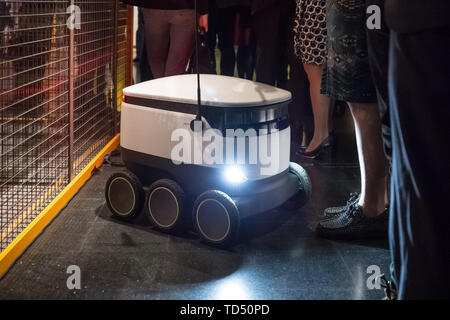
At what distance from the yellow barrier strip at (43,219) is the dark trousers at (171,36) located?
679 millimetres

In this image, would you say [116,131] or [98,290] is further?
[116,131]

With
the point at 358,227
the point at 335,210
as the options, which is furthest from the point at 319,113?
the point at 358,227

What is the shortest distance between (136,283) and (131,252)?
253 mm

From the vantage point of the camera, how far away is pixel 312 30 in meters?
3.19

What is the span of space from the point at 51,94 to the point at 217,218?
1152mm

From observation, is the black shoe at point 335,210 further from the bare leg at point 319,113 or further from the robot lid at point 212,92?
the bare leg at point 319,113

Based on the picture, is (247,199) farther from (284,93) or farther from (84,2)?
(84,2)

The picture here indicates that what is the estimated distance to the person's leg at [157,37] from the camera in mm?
3309

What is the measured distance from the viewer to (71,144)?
2539mm

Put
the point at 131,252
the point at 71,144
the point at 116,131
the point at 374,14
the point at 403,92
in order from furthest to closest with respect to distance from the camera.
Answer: the point at 116,131 < the point at 71,144 < the point at 131,252 < the point at 374,14 < the point at 403,92

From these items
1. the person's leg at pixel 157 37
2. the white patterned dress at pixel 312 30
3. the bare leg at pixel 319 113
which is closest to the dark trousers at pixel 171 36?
the person's leg at pixel 157 37

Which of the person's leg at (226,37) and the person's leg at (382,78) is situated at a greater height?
the person's leg at (226,37)
